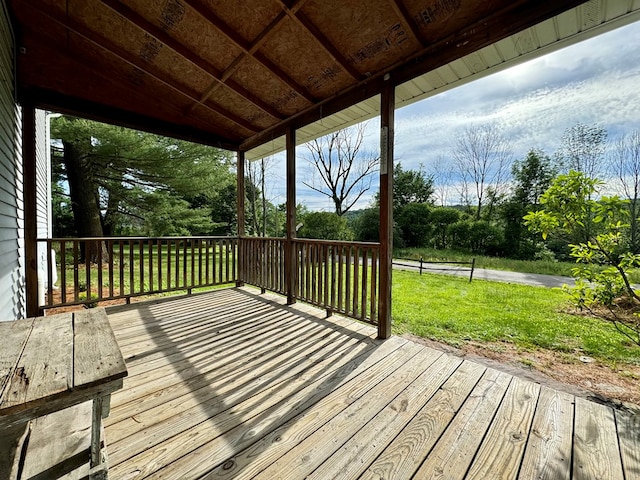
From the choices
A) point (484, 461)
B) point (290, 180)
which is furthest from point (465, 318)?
point (290, 180)

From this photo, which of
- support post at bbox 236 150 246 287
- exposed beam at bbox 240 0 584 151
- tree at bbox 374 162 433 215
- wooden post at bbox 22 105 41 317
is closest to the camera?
exposed beam at bbox 240 0 584 151

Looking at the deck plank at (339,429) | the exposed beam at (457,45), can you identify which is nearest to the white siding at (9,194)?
the deck plank at (339,429)

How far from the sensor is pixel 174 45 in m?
2.48

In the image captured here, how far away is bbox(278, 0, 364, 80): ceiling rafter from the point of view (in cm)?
200

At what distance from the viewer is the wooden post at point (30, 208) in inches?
112

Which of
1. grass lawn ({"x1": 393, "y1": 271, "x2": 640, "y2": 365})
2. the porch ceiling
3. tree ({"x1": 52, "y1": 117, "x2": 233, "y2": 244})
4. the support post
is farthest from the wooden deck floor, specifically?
tree ({"x1": 52, "y1": 117, "x2": 233, "y2": 244})

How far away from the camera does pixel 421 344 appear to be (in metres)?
2.64

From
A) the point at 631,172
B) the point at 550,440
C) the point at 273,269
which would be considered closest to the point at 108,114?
the point at 273,269

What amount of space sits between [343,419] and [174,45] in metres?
3.33

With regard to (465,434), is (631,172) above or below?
above

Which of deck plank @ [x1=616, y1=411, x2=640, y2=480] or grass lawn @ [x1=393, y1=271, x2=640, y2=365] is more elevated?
deck plank @ [x1=616, y1=411, x2=640, y2=480]

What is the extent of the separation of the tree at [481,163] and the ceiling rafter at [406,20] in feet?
47.2

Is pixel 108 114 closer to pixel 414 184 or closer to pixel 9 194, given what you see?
pixel 9 194

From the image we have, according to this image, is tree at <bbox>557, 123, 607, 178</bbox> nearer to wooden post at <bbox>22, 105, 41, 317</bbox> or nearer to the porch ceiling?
the porch ceiling
